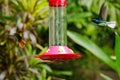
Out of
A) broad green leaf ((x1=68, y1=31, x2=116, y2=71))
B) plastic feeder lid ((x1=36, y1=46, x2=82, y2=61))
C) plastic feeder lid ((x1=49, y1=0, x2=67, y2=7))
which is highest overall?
plastic feeder lid ((x1=49, y1=0, x2=67, y2=7))

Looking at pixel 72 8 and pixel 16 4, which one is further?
pixel 72 8

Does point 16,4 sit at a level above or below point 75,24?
above

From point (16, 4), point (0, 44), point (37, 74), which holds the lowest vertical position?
point (37, 74)

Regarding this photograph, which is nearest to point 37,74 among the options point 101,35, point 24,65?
point 24,65

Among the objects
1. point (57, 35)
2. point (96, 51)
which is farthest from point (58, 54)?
point (96, 51)

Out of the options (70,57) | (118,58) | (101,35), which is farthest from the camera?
(101,35)

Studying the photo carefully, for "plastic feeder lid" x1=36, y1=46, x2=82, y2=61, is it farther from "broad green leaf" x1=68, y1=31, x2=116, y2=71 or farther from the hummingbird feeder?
"broad green leaf" x1=68, y1=31, x2=116, y2=71

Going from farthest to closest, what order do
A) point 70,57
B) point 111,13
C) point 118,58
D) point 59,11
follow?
point 111,13 → point 118,58 → point 59,11 → point 70,57

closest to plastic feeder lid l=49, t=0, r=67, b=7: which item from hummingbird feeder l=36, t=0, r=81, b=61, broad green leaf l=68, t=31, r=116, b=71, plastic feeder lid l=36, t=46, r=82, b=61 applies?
hummingbird feeder l=36, t=0, r=81, b=61

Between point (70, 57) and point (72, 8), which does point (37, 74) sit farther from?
point (70, 57)
